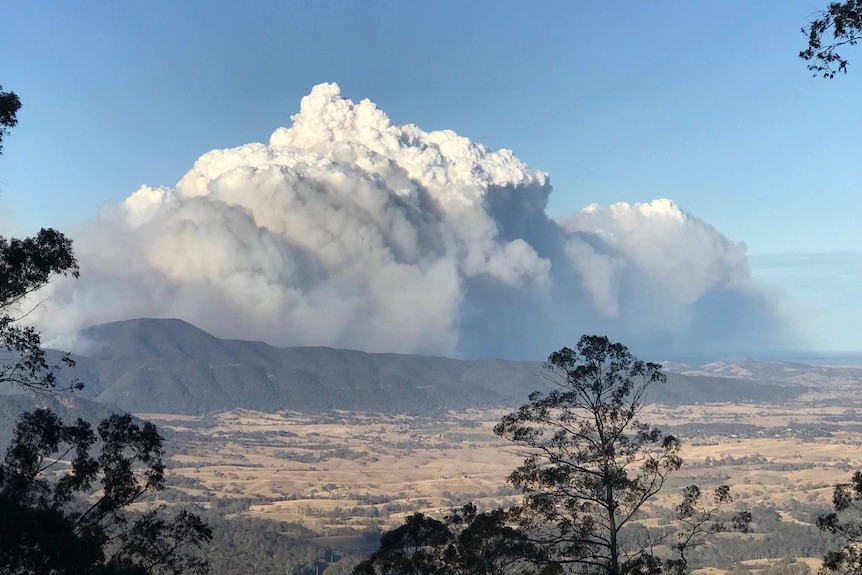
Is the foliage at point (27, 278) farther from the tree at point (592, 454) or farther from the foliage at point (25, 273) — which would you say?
the tree at point (592, 454)

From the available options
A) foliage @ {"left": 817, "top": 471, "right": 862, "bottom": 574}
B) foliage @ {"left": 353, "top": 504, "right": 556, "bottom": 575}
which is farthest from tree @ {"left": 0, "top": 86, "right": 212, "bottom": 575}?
foliage @ {"left": 817, "top": 471, "right": 862, "bottom": 574}

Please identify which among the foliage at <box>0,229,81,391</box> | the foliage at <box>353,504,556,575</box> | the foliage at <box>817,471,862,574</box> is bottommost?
the foliage at <box>353,504,556,575</box>

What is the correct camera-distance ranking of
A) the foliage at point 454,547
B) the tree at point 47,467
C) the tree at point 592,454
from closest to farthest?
the tree at point 47,467
the tree at point 592,454
the foliage at point 454,547

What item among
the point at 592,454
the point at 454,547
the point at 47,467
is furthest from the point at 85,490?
the point at 592,454

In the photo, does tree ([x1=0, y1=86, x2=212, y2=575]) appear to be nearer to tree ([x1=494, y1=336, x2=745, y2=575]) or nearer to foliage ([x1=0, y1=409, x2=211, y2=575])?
foliage ([x1=0, y1=409, x2=211, y2=575])

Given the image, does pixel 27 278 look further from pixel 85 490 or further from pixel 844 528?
pixel 844 528

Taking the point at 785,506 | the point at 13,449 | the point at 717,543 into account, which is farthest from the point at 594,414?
the point at 785,506

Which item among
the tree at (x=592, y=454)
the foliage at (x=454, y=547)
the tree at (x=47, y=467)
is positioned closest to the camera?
the tree at (x=47, y=467)

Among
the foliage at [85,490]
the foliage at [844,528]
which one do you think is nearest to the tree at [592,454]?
the foliage at [844,528]

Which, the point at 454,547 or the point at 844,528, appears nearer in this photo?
the point at 844,528

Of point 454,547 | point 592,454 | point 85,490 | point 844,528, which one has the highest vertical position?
point 592,454
